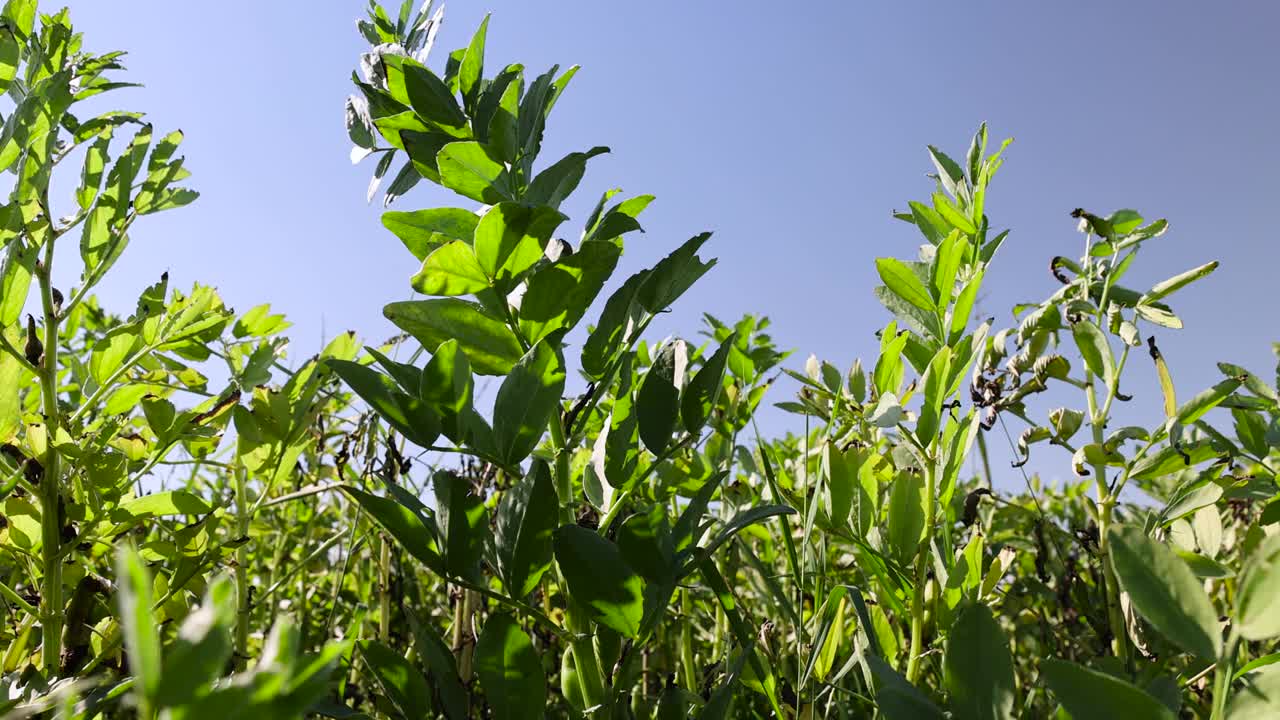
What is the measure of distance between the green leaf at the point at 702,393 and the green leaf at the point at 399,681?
0.84 feet

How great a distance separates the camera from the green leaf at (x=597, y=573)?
521 millimetres

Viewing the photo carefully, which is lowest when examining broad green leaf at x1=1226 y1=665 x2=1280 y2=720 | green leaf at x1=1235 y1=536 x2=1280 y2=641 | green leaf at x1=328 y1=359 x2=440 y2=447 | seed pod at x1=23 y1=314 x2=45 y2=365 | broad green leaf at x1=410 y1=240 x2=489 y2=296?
broad green leaf at x1=1226 y1=665 x2=1280 y2=720

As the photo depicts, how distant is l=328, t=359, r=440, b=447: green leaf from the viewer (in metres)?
0.57

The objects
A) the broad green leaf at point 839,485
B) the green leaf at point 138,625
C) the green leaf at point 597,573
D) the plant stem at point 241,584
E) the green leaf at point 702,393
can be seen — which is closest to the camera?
the green leaf at point 138,625

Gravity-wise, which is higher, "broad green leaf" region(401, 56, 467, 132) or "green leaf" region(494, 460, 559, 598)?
"broad green leaf" region(401, 56, 467, 132)

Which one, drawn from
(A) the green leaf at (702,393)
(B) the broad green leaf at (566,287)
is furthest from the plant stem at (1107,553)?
(B) the broad green leaf at (566,287)

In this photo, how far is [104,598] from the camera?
3.03 ft

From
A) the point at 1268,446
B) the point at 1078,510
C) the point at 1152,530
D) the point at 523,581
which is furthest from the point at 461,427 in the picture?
the point at 1078,510

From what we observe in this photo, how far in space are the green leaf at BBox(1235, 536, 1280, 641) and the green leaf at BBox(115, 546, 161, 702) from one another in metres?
0.40

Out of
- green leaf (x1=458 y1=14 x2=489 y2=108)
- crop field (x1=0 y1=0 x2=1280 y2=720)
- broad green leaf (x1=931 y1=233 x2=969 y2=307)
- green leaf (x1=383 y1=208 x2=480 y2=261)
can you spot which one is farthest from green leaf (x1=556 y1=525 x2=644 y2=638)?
broad green leaf (x1=931 y1=233 x2=969 y2=307)

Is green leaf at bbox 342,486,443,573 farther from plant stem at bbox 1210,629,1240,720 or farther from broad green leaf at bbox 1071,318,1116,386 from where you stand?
broad green leaf at bbox 1071,318,1116,386

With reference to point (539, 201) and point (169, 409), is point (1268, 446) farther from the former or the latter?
point (169, 409)

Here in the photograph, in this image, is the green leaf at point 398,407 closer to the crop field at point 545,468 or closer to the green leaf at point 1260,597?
the crop field at point 545,468

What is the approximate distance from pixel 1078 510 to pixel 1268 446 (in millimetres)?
1134
